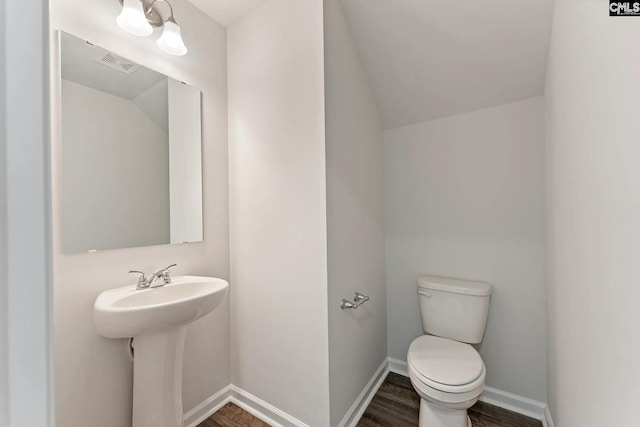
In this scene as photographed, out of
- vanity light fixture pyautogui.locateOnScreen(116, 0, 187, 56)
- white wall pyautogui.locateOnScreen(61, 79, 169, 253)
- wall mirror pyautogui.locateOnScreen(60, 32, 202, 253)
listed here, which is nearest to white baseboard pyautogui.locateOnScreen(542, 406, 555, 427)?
wall mirror pyautogui.locateOnScreen(60, 32, 202, 253)

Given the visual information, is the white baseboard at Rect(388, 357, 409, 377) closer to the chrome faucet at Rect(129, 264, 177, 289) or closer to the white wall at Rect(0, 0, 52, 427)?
the chrome faucet at Rect(129, 264, 177, 289)

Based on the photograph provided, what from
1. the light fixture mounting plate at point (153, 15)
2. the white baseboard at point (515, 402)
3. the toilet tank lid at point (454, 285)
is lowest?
the white baseboard at point (515, 402)

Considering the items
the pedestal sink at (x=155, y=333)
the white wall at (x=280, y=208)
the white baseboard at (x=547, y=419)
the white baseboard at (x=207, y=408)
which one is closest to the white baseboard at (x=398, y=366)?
the white baseboard at (x=547, y=419)

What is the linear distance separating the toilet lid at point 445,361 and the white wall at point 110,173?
148cm

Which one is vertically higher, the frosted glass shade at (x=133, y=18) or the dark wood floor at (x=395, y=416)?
the frosted glass shade at (x=133, y=18)

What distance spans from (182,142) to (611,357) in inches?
71.0

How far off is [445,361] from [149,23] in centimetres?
226

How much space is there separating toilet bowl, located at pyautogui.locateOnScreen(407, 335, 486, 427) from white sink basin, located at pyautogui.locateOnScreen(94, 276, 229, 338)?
1048 millimetres

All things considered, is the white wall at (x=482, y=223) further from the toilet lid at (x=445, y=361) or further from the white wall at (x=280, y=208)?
the white wall at (x=280, y=208)

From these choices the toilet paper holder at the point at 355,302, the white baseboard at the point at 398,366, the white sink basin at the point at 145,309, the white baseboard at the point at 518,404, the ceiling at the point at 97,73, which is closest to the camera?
the white sink basin at the point at 145,309

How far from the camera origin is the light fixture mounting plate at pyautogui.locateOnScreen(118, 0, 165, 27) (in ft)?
4.06

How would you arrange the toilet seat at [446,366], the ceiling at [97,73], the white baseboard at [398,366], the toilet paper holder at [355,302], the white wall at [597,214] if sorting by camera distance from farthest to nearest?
the white baseboard at [398,366] < the toilet paper holder at [355,302] < the toilet seat at [446,366] < the ceiling at [97,73] < the white wall at [597,214]

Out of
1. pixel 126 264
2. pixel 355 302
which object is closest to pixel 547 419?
pixel 355 302

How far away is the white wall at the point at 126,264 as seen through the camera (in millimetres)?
1007
